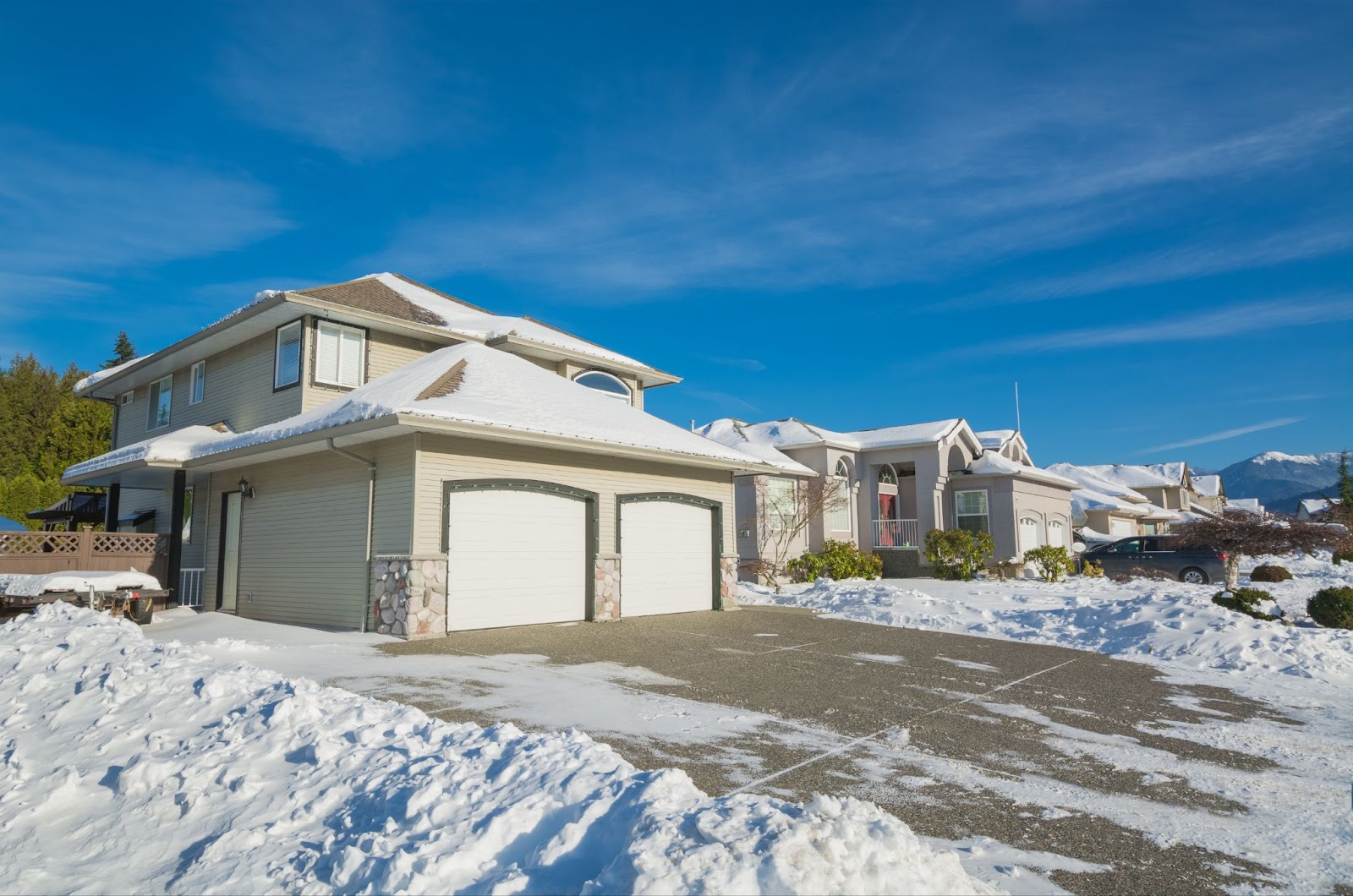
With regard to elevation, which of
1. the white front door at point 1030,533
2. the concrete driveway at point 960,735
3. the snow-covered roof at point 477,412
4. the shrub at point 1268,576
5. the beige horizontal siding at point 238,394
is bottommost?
the concrete driveway at point 960,735

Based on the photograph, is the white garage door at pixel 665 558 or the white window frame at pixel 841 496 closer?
the white garage door at pixel 665 558

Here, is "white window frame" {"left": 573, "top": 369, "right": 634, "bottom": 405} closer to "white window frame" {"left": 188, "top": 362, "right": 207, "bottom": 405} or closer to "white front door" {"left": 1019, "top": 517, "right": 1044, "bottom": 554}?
"white window frame" {"left": 188, "top": 362, "right": 207, "bottom": 405}

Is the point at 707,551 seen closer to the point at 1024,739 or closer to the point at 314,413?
the point at 314,413

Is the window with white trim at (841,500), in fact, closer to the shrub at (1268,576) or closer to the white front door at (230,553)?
the shrub at (1268,576)

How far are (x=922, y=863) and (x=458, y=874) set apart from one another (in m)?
1.94

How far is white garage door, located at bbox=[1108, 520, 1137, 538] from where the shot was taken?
44781 mm

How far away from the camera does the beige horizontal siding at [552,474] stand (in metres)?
11.9

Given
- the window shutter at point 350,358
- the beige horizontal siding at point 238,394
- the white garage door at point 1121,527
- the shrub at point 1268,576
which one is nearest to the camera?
the window shutter at point 350,358

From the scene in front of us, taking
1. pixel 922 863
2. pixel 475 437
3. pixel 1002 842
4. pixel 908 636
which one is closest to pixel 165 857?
pixel 922 863

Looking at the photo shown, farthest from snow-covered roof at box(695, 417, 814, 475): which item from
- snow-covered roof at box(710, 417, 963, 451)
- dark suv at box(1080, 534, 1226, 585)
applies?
dark suv at box(1080, 534, 1226, 585)

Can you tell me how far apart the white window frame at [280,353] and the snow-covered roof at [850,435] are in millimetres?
16261

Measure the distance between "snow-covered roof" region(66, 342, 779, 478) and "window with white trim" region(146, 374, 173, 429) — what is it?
3.20 metres

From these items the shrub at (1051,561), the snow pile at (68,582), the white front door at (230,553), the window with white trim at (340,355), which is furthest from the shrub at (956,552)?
the snow pile at (68,582)

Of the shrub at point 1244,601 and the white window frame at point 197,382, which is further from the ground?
the white window frame at point 197,382
